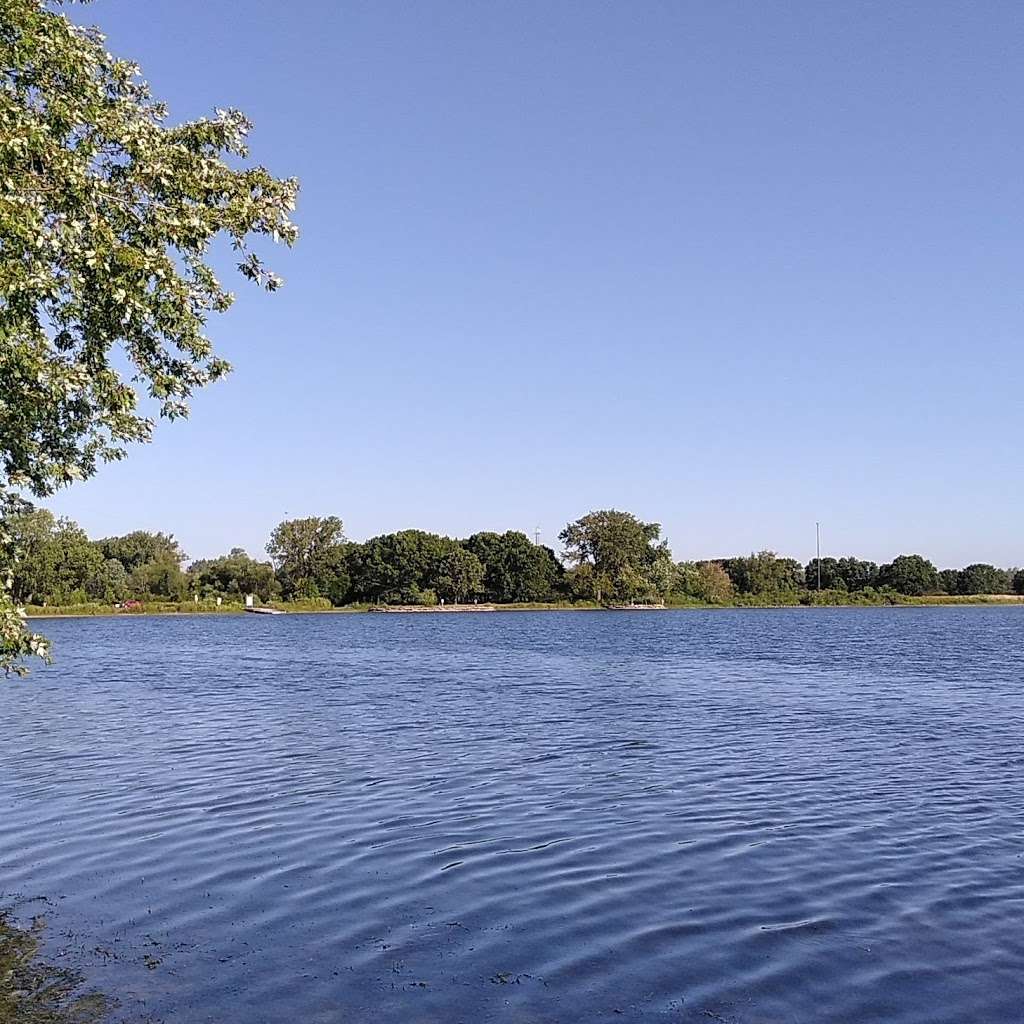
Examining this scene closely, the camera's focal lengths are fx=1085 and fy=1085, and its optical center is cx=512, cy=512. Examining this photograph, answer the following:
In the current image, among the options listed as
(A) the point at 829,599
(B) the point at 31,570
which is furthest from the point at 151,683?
(A) the point at 829,599

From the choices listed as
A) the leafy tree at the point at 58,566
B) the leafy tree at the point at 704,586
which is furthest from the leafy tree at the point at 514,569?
the leafy tree at the point at 58,566

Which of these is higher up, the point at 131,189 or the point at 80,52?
the point at 80,52

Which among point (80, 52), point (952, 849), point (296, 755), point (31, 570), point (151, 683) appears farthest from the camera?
point (31, 570)

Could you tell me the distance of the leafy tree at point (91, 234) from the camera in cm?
983

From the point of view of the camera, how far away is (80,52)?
1064cm

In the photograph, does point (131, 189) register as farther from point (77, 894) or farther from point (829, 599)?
point (829, 599)

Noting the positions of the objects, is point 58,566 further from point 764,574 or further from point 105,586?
point 764,574

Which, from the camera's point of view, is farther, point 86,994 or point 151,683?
point 151,683

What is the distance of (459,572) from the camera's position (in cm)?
16500

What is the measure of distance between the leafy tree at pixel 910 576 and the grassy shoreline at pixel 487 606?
7.87 feet

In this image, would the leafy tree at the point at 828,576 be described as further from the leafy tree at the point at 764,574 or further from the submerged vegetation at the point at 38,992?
the submerged vegetation at the point at 38,992

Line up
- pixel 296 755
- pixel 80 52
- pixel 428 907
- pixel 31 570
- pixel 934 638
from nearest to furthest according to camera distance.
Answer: pixel 80 52 → pixel 428 907 → pixel 296 755 → pixel 934 638 → pixel 31 570

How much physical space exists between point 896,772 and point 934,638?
6122cm

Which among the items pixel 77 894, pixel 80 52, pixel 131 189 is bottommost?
pixel 77 894
